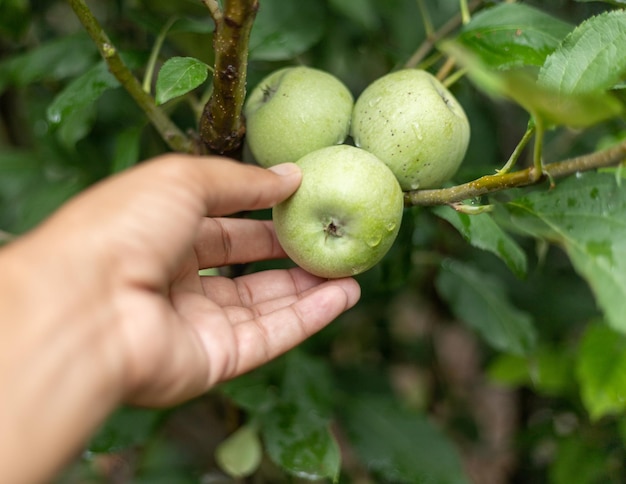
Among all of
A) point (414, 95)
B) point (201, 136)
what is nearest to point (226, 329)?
point (201, 136)

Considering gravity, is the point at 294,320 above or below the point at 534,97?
below

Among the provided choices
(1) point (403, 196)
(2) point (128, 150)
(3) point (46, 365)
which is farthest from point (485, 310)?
(3) point (46, 365)

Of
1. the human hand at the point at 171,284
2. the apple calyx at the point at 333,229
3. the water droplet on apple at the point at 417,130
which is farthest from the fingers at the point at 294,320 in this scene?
the water droplet on apple at the point at 417,130

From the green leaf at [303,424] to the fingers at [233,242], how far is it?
322 mm

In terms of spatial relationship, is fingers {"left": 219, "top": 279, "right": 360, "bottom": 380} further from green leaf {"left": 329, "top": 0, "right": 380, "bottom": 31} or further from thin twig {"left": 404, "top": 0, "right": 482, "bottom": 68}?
green leaf {"left": 329, "top": 0, "right": 380, "bottom": 31}

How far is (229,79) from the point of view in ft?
2.42

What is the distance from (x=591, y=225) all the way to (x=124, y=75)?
25.3 inches

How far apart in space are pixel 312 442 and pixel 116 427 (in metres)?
0.41

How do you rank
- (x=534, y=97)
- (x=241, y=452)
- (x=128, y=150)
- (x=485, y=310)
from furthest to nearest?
(x=485, y=310), (x=241, y=452), (x=128, y=150), (x=534, y=97)

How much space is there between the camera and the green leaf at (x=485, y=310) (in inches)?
47.5

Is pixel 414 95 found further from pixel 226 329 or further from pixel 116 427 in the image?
pixel 116 427

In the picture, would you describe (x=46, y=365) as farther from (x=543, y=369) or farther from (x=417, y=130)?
(x=543, y=369)

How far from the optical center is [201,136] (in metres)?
0.87

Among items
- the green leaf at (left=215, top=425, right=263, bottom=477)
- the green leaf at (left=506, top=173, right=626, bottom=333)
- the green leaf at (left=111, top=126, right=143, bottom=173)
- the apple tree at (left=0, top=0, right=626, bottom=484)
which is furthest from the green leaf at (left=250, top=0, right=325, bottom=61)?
the green leaf at (left=215, top=425, right=263, bottom=477)
